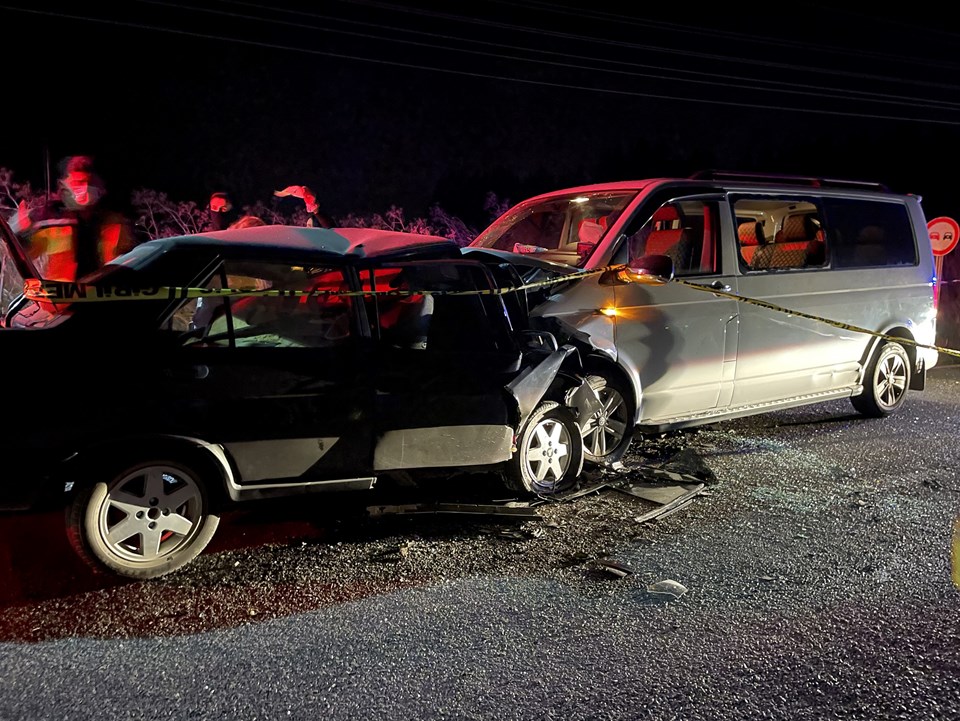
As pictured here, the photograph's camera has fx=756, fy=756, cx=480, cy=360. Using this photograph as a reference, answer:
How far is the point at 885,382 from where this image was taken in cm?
706

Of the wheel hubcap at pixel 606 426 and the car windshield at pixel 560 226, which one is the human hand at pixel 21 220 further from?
the wheel hubcap at pixel 606 426

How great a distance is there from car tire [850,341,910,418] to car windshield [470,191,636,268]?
9.97ft

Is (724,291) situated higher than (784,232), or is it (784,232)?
(784,232)

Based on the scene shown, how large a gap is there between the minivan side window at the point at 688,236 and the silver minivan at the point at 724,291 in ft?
0.04

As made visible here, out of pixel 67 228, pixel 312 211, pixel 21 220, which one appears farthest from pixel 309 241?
pixel 67 228

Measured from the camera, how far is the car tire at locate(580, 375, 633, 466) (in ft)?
17.0

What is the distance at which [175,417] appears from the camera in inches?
138

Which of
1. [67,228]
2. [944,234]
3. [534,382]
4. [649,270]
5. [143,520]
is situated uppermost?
[67,228]

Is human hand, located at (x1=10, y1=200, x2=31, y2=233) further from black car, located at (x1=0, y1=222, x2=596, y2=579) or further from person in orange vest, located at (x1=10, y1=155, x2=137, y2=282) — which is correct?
black car, located at (x1=0, y1=222, x2=596, y2=579)

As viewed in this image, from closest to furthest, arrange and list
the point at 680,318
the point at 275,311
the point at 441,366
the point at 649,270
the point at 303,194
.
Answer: the point at 275,311, the point at 441,366, the point at 649,270, the point at 680,318, the point at 303,194

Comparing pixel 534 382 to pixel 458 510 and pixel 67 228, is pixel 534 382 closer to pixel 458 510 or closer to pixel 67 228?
pixel 458 510

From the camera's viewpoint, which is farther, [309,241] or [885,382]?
[885,382]

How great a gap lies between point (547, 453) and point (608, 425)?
0.75 m

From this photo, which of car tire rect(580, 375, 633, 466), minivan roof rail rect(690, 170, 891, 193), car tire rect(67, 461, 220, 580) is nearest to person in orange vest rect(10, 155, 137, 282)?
car tire rect(67, 461, 220, 580)
